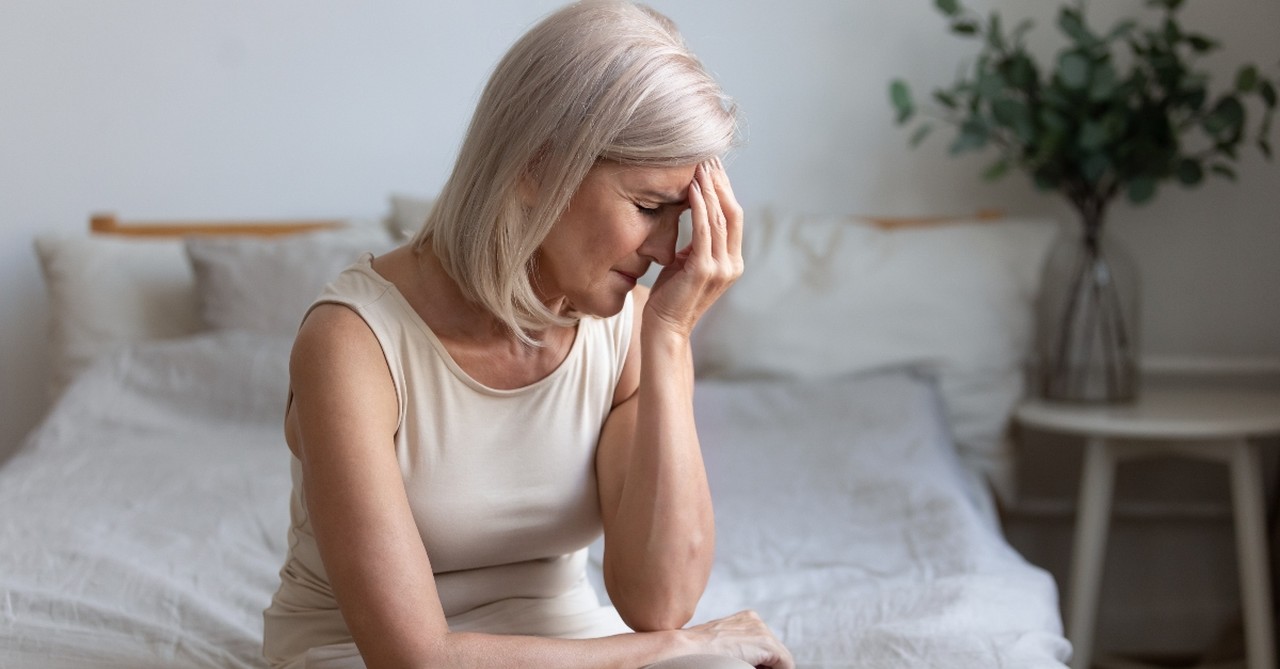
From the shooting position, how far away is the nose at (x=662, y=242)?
1.07 meters

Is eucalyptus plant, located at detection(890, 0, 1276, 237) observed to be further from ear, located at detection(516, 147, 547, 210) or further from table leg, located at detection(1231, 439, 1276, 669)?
ear, located at detection(516, 147, 547, 210)

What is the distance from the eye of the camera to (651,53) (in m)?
1.03

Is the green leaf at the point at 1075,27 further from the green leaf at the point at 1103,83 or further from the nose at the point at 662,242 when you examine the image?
the nose at the point at 662,242

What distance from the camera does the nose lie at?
3.52 ft

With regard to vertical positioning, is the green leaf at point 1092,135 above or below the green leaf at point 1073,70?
below

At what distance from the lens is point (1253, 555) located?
2.07m

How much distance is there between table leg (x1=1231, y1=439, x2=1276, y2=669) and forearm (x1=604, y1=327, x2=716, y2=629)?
4.45 ft

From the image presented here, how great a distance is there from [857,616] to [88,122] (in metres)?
2.02

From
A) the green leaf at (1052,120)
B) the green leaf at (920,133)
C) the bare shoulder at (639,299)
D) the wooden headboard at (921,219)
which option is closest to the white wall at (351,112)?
the wooden headboard at (921,219)

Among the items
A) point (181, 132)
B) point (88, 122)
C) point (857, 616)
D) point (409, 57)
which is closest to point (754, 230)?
point (409, 57)

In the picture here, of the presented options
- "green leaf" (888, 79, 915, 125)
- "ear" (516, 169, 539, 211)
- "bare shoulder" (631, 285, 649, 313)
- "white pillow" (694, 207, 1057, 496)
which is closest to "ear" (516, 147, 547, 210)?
"ear" (516, 169, 539, 211)

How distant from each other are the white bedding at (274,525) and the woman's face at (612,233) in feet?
1.52

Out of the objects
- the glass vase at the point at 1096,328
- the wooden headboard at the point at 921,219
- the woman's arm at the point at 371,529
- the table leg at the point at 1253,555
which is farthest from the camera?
the wooden headboard at the point at 921,219

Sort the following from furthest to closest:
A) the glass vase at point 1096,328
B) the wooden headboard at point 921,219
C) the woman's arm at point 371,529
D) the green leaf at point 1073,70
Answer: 1. the wooden headboard at point 921,219
2. the glass vase at point 1096,328
3. the green leaf at point 1073,70
4. the woman's arm at point 371,529
